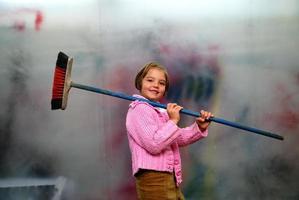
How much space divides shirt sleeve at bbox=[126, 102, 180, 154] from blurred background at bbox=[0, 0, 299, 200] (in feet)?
2.16

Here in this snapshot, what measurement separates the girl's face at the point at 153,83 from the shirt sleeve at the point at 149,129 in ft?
0.23

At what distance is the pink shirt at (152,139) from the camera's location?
4.12 feet

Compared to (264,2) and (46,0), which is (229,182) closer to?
(264,2)

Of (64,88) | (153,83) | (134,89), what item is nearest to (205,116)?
(153,83)

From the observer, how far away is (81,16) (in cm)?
196

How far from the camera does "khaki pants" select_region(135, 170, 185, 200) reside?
129 centimetres

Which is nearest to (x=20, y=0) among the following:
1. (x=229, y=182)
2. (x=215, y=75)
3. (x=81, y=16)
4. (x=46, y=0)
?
(x=46, y=0)

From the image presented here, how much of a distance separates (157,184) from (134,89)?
757 millimetres

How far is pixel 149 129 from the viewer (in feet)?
4.17

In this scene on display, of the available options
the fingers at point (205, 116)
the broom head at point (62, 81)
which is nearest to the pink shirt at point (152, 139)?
the fingers at point (205, 116)

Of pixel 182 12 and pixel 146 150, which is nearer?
pixel 146 150

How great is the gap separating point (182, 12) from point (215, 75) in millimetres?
335

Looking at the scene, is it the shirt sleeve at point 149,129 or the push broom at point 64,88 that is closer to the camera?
the shirt sleeve at point 149,129

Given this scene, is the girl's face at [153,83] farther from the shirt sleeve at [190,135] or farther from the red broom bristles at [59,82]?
the red broom bristles at [59,82]
